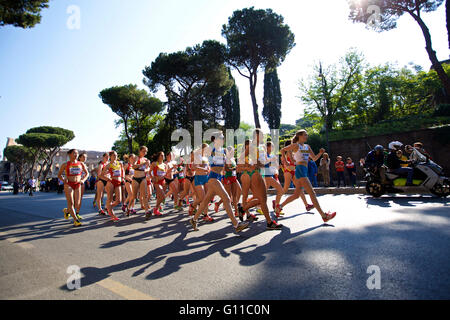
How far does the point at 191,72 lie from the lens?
29953mm

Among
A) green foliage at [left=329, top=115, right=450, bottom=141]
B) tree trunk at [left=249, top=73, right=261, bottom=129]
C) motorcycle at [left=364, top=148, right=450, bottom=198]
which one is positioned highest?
tree trunk at [left=249, top=73, right=261, bottom=129]

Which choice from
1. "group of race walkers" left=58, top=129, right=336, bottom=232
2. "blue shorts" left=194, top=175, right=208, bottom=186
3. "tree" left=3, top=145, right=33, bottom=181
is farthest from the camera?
"tree" left=3, top=145, right=33, bottom=181

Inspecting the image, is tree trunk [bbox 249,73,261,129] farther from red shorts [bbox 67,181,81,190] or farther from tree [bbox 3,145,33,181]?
tree [bbox 3,145,33,181]

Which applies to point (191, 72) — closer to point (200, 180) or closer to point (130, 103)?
point (130, 103)

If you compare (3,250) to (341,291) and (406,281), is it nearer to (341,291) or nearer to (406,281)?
(341,291)

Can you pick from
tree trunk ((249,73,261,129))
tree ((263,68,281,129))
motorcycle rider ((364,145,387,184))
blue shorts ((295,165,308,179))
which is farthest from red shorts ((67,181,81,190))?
tree ((263,68,281,129))

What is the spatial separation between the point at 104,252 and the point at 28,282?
126cm

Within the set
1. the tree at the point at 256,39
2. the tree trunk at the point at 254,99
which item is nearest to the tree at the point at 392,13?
the tree at the point at 256,39

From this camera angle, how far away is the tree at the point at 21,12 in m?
12.2

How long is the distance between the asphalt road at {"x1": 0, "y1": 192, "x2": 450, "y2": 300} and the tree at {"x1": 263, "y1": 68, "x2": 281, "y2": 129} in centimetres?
3896

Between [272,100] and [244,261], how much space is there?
140 feet

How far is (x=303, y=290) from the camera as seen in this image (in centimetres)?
244

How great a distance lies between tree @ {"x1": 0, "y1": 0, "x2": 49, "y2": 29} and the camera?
12234 millimetres

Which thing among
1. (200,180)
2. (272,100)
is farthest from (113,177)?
(272,100)
